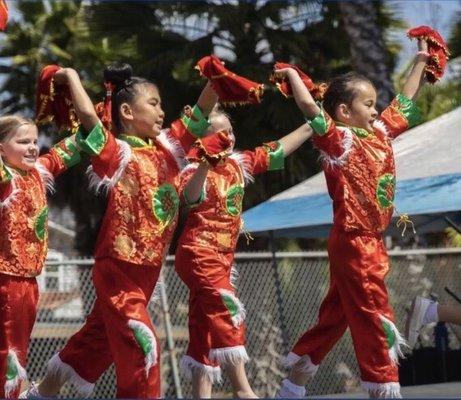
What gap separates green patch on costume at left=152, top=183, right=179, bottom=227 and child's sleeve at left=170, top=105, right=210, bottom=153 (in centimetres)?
25

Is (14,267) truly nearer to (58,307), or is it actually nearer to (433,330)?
(58,307)

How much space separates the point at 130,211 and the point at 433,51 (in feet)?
6.76

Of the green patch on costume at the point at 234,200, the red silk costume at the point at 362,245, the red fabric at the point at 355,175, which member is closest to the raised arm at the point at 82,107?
the red silk costume at the point at 362,245

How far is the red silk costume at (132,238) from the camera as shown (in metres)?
5.54

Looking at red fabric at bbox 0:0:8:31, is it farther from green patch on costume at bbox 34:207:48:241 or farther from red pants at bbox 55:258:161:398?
red pants at bbox 55:258:161:398

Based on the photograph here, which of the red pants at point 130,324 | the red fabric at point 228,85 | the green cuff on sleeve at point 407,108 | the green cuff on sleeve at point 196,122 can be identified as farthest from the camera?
the green cuff on sleeve at point 407,108

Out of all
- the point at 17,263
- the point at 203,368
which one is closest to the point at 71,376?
the point at 17,263

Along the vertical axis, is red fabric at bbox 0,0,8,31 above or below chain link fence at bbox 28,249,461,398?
above

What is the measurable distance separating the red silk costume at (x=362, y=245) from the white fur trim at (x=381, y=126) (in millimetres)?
10

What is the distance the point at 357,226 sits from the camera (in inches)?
244

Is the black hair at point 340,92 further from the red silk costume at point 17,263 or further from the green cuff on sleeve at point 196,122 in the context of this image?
the red silk costume at point 17,263

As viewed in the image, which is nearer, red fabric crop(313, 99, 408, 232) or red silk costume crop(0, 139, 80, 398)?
red silk costume crop(0, 139, 80, 398)

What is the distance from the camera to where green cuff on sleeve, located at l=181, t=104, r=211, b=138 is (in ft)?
19.7

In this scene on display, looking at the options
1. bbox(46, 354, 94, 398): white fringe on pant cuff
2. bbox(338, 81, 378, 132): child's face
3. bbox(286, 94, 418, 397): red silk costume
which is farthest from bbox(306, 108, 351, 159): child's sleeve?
bbox(46, 354, 94, 398): white fringe on pant cuff
